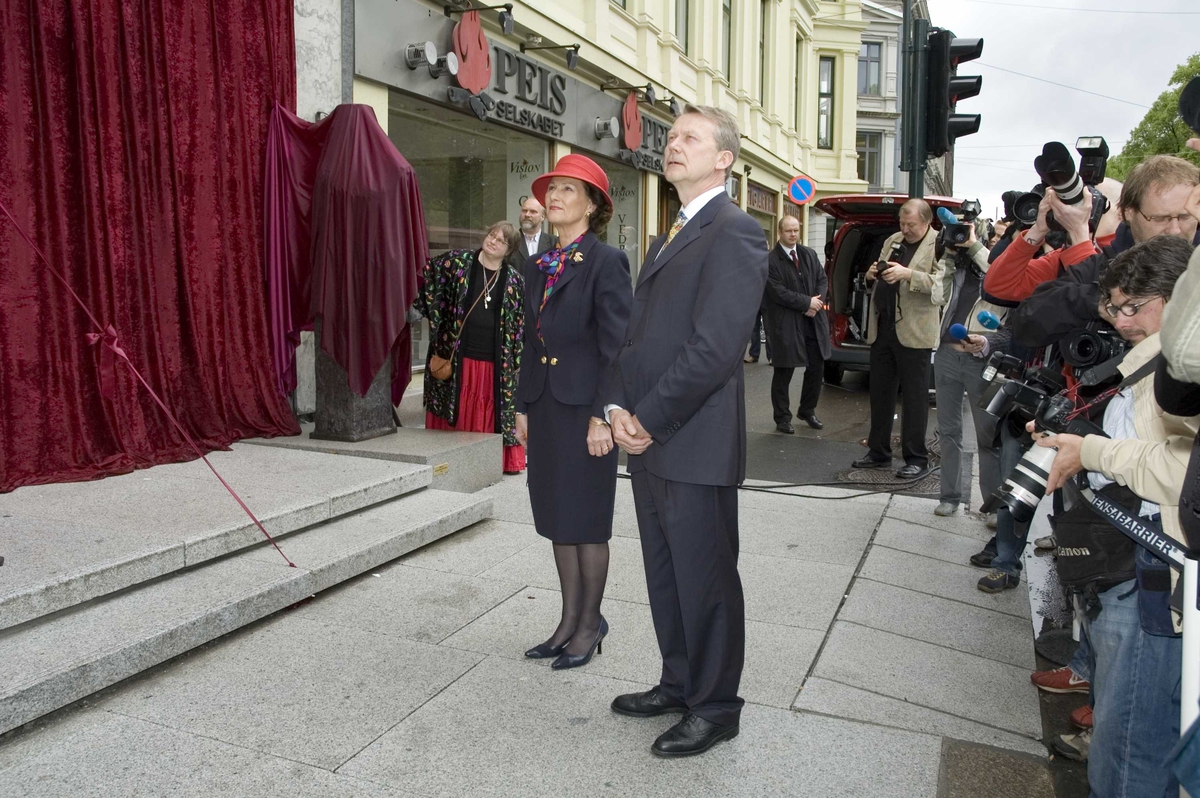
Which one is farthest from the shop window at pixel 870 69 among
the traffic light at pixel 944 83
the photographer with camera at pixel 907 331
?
the traffic light at pixel 944 83

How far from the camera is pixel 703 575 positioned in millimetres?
3053

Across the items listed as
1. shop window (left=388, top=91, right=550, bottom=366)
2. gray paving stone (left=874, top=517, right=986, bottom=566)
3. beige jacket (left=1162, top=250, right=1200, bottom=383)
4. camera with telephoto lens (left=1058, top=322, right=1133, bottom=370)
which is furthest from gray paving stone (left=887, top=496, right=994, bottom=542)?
shop window (left=388, top=91, right=550, bottom=366)

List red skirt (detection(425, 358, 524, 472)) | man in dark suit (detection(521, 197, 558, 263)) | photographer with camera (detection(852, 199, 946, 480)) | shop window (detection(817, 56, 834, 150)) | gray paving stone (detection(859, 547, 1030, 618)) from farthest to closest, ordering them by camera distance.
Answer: shop window (detection(817, 56, 834, 150))
man in dark suit (detection(521, 197, 558, 263))
photographer with camera (detection(852, 199, 946, 480))
red skirt (detection(425, 358, 524, 472))
gray paving stone (detection(859, 547, 1030, 618))

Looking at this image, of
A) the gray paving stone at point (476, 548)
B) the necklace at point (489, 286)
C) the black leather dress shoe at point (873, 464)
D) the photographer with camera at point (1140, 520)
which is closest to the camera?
the photographer with camera at point (1140, 520)

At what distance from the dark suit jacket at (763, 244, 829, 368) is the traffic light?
2968mm

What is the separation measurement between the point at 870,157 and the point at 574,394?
4338 cm

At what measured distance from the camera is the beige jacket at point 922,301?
7.04 metres

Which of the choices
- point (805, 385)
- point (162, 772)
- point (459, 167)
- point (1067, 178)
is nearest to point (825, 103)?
point (459, 167)

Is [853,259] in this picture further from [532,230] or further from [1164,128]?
[1164,128]

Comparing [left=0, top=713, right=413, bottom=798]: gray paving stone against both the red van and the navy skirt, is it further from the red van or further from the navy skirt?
the red van

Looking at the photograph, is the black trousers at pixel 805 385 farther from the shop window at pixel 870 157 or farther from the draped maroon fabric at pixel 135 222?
the shop window at pixel 870 157

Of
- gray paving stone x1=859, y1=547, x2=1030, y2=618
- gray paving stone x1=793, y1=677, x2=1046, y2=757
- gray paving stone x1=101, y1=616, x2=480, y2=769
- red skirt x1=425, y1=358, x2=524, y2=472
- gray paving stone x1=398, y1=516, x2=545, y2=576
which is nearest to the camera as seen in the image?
gray paving stone x1=101, y1=616, x2=480, y2=769

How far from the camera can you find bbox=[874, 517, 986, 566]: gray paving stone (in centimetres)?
541

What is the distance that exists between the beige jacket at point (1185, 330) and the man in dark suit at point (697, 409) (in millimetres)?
1379
